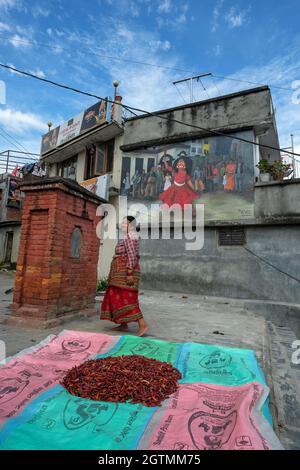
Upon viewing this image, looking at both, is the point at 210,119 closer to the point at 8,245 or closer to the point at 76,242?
the point at 76,242

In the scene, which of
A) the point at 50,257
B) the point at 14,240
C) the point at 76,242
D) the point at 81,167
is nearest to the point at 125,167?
the point at 81,167

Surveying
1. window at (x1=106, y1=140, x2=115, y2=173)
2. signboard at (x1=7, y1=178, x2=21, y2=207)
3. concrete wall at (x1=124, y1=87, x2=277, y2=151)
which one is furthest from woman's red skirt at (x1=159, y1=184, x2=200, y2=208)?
signboard at (x1=7, y1=178, x2=21, y2=207)

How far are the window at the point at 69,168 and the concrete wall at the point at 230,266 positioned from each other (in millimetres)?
7129

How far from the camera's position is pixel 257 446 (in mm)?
1696

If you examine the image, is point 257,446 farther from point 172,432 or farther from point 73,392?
point 73,392

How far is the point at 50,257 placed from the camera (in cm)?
483

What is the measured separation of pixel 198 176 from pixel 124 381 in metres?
8.80

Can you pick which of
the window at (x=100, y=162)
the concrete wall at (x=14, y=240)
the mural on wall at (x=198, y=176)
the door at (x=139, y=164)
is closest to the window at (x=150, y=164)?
the mural on wall at (x=198, y=176)

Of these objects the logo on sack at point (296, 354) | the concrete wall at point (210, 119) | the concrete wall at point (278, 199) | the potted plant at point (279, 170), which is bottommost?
the logo on sack at point (296, 354)

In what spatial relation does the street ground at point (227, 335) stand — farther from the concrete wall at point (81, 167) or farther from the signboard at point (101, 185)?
the concrete wall at point (81, 167)

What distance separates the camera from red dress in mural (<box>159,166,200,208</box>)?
412 inches

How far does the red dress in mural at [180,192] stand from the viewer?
10.5 meters
